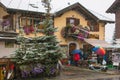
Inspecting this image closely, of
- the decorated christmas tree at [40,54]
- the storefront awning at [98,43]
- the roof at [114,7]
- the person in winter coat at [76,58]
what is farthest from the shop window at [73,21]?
the decorated christmas tree at [40,54]

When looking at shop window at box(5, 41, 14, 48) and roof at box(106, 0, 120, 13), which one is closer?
shop window at box(5, 41, 14, 48)

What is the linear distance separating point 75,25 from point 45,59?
519 inches

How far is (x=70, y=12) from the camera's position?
4056 cm

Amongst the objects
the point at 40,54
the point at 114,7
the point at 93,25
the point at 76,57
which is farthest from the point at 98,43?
the point at 40,54

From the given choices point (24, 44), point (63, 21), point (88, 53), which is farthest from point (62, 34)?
point (24, 44)

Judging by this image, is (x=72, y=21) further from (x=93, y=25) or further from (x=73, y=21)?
(x=93, y=25)

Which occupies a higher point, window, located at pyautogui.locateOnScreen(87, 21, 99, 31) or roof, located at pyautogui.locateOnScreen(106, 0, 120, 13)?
roof, located at pyautogui.locateOnScreen(106, 0, 120, 13)

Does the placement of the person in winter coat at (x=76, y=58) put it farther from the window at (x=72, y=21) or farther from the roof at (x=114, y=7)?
the roof at (x=114, y=7)

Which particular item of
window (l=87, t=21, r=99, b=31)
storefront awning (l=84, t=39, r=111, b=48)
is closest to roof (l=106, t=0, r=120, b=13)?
storefront awning (l=84, t=39, r=111, b=48)

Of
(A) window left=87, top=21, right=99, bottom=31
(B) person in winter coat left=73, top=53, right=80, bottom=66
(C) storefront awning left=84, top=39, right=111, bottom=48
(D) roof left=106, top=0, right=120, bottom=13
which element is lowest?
(B) person in winter coat left=73, top=53, right=80, bottom=66

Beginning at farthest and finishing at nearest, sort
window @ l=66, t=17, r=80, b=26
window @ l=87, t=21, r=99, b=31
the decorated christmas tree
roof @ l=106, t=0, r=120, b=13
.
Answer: window @ l=87, t=21, r=99, b=31 → window @ l=66, t=17, r=80, b=26 → roof @ l=106, t=0, r=120, b=13 → the decorated christmas tree

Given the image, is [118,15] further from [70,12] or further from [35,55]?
[35,55]

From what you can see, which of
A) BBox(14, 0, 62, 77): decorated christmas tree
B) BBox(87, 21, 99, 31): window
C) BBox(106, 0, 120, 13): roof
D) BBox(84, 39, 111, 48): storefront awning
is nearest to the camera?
BBox(14, 0, 62, 77): decorated christmas tree

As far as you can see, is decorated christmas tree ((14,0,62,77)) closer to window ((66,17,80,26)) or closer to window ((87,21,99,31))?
window ((66,17,80,26))
